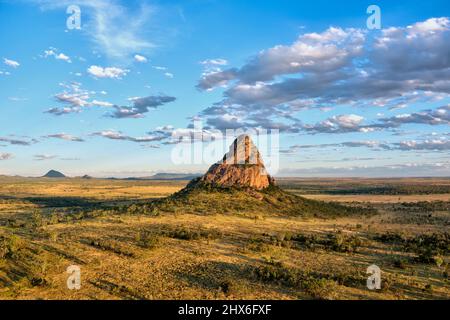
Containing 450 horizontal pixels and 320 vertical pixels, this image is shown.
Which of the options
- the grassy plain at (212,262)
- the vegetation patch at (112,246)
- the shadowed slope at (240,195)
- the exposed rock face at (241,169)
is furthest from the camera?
the exposed rock face at (241,169)

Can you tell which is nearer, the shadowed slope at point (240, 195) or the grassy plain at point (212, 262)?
the grassy plain at point (212, 262)

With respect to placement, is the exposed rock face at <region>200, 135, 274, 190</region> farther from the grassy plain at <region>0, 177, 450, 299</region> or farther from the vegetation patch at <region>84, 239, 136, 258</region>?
the vegetation patch at <region>84, 239, 136, 258</region>

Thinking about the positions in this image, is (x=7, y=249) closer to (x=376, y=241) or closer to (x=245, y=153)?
(x=376, y=241)

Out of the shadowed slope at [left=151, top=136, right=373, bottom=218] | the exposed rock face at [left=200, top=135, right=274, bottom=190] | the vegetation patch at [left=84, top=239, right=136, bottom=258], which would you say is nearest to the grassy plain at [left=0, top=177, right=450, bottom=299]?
the vegetation patch at [left=84, top=239, right=136, bottom=258]

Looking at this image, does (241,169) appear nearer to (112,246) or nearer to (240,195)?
(240,195)

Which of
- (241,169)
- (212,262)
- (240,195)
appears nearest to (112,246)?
(212,262)

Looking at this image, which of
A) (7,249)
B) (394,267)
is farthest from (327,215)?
(7,249)

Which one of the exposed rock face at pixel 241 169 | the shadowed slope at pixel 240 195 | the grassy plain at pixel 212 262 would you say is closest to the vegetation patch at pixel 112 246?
the grassy plain at pixel 212 262

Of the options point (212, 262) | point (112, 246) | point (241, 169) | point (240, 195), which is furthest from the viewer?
point (241, 169)

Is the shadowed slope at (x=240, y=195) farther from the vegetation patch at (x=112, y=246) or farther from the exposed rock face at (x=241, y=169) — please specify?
the vegetation patch at (x=112, y=246)
